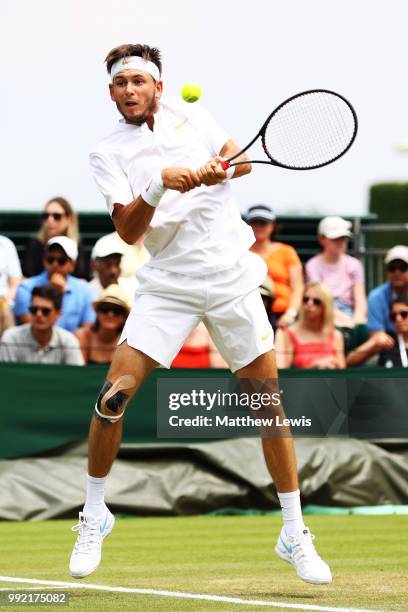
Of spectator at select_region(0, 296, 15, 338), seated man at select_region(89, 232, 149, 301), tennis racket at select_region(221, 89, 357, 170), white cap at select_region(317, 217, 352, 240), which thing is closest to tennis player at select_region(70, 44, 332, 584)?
tennis racket at select_region(221, 89, 357, 170)

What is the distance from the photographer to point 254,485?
9.88 m

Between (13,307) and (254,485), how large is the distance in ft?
9.75

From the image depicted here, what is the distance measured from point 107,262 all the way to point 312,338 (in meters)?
2.00

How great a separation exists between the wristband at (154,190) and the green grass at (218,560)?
1.72 m

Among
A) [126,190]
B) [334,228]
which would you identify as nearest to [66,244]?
[334,228]

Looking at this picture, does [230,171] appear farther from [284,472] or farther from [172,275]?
[284,472]

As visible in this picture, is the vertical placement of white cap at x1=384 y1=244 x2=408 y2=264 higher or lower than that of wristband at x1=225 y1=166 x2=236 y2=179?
lower

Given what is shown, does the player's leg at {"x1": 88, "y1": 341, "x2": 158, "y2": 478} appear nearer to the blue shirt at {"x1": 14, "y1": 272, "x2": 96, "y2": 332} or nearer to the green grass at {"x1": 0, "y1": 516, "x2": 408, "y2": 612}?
the green grass at {"x1": 0, "y1": 516, "x2": 408, "y2": 612}

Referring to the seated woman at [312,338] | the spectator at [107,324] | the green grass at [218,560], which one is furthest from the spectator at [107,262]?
the green grass at [218,560]

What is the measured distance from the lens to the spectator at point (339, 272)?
12.4 meters

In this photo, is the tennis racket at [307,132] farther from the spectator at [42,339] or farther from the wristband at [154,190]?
the spectator at [42,339]

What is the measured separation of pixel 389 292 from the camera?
11656mm

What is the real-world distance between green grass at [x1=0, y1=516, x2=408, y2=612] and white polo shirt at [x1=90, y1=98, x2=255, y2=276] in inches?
59.0

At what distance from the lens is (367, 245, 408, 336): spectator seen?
11406mm
